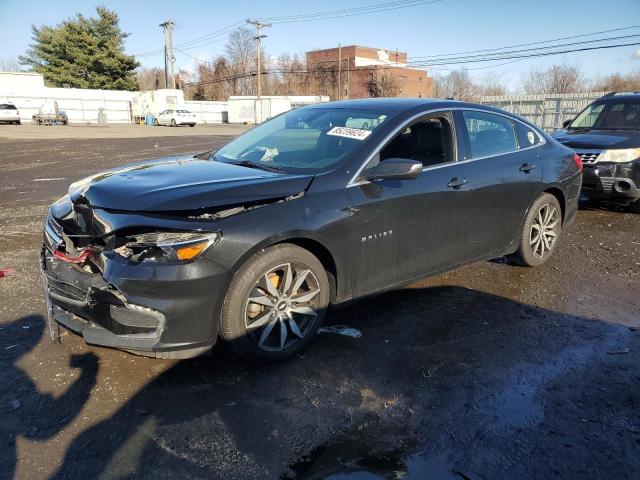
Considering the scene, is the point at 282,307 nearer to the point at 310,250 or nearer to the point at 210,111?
the point at 310,250

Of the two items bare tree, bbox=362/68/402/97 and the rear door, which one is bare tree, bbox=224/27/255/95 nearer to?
bare tree, bbox=362/68/402/97

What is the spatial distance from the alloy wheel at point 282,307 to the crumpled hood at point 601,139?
21.7 ft

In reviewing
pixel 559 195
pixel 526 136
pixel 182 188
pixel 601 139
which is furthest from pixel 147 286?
pixel 601 139

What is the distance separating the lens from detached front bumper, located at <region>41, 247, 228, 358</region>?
2.86 meters

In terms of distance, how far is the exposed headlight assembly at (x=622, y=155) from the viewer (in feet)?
25.7

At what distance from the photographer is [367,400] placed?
301 cm

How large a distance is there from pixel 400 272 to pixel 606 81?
165 ft

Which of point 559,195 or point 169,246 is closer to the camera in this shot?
point 169,246

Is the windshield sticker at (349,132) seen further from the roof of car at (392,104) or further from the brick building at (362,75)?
the brick building at (362,75)

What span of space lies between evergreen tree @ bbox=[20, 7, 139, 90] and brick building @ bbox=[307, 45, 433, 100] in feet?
87.7

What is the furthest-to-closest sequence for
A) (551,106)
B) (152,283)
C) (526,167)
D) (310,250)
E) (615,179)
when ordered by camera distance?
(551,106)
(615,179)
(526,167)
(310,250)
(152,283)

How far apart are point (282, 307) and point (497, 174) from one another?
2.44 meters

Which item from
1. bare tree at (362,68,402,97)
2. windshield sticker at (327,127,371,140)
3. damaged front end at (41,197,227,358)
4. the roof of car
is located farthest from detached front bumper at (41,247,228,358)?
bare tree at (362,68,402,97)

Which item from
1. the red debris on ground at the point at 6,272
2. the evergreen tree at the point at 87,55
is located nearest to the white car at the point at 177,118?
the evergreen tree at the point at 87,55
